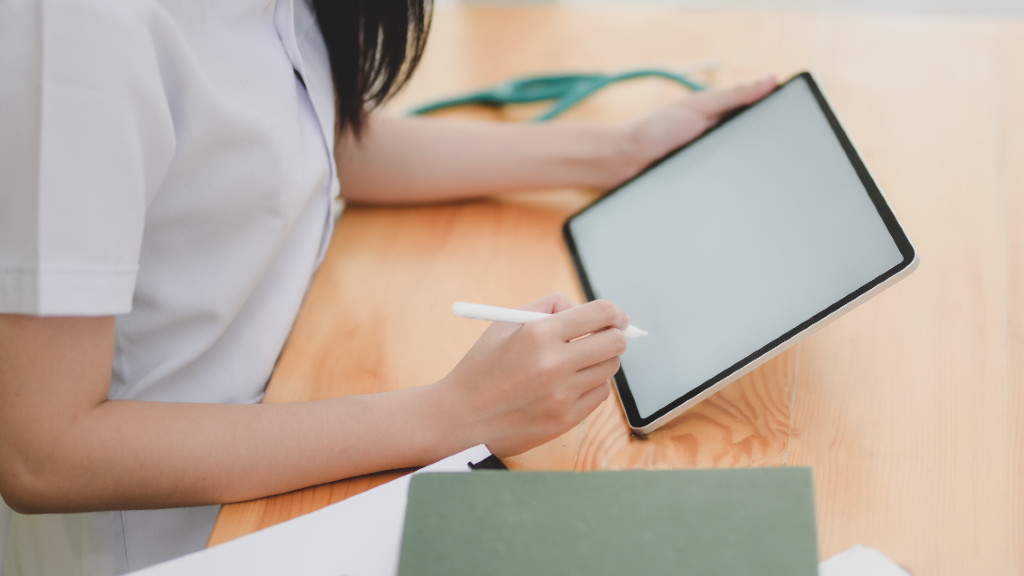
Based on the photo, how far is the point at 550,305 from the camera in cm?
55

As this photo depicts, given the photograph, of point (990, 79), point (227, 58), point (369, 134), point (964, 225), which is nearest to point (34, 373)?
point (227, 58)

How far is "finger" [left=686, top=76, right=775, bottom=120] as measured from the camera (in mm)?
688

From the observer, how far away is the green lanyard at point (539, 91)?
886 millimetres

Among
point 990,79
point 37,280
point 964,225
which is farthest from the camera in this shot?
point 990,79

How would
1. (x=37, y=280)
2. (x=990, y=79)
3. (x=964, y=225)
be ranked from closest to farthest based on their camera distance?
1. (x=37, y=280)
2. (x=964, y=225)
3. (x=990, y=79)

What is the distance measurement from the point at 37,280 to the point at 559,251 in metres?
0.42

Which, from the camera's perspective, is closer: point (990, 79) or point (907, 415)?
point (907, 415)

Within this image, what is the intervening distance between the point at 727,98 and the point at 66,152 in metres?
0.51

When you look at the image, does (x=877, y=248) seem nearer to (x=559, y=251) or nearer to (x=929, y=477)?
(x=929, y=477)

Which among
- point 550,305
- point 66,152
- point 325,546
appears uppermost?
point 66,152

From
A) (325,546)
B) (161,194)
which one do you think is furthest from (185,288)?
(325,546)

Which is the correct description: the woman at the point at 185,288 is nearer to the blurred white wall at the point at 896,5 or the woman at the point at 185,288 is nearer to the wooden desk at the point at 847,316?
the wooden desk at the point at 847,316

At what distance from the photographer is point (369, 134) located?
79cm

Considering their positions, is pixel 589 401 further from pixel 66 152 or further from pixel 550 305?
pixel 66 152
